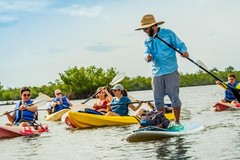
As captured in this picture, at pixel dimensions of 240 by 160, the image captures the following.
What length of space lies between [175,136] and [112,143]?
1.21 metres

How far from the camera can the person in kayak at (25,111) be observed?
41.8ft

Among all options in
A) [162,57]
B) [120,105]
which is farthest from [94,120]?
[162,57]

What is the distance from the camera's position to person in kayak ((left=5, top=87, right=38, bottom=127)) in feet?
41.8

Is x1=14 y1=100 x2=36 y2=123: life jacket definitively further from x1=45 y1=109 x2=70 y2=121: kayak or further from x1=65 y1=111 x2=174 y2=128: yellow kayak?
x1=45 y1=109 x2=70 y2=121: kayak

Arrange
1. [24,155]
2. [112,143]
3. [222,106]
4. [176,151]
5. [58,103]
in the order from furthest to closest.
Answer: [58,103]
[222,106]
[112,143]
[24,155]
[176,151]

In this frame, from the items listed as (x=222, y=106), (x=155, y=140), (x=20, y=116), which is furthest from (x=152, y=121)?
(x=222, y=106)

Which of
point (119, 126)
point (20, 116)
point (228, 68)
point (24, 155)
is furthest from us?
point (228, 68)

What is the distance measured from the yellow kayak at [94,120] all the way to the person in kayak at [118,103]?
27 cm

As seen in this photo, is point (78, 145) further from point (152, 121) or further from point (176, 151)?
point (176, 151)

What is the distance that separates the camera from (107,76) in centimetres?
9100

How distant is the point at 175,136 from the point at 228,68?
389 feet

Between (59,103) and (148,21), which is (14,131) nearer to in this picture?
(148,21)

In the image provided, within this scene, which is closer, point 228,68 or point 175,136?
point 175,136

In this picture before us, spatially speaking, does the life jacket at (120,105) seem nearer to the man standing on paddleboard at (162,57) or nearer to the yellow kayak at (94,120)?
the yellow kayak at (94,120)
